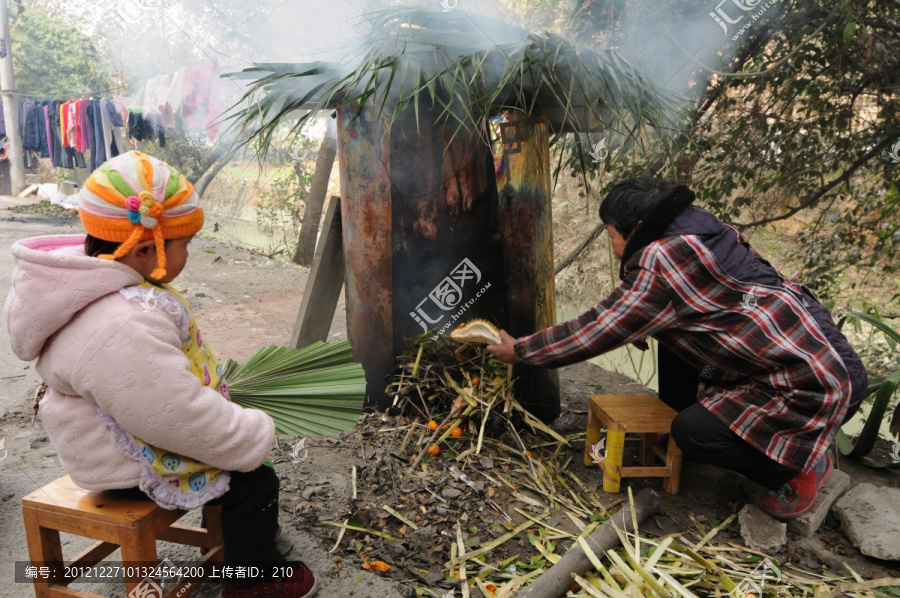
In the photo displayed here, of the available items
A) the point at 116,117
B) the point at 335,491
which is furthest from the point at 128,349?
the point at 116,117

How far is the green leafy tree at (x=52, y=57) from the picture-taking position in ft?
55.8

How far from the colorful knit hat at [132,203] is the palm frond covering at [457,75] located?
3.97 feet

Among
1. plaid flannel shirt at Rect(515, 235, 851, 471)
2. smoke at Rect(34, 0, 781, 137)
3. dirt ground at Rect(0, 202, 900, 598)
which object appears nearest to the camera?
dirt ground at Rect(0, 202, 900, 598)

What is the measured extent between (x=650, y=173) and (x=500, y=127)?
196 centimetres

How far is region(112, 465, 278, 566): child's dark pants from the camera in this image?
6.38ft

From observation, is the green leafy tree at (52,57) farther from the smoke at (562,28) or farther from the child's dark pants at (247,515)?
the child's dark pants at (247,515)

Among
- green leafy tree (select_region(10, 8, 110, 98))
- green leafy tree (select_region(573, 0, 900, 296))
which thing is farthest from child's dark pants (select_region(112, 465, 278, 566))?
green leafy tree (select_region(10, 8, 110, 98))

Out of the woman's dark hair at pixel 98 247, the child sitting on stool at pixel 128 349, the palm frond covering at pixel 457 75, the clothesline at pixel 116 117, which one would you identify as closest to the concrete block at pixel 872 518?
the palm frond covering at pixel 457 75

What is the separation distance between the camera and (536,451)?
10.5ft

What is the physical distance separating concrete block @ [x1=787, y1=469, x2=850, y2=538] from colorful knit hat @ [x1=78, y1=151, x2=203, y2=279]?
2667 mm

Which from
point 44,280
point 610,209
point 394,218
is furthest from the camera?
point 394,218

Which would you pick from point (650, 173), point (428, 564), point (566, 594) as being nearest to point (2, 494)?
point (428, 564)

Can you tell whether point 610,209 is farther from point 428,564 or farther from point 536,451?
point 428,564

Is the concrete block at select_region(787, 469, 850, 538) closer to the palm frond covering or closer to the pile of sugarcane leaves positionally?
the pile of sugarcane leaves
